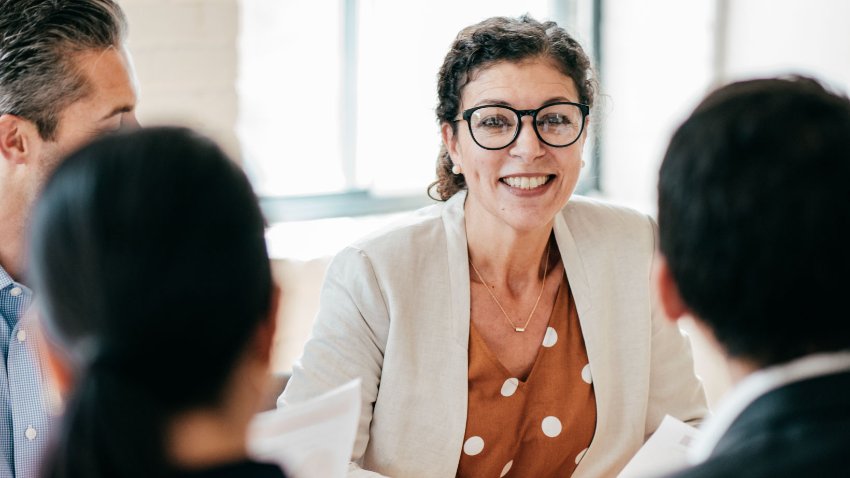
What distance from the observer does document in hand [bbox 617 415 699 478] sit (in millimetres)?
1231

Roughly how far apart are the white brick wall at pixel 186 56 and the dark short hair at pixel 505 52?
80 cm

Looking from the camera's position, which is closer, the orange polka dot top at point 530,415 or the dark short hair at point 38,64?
the dark short hair at point 38,64

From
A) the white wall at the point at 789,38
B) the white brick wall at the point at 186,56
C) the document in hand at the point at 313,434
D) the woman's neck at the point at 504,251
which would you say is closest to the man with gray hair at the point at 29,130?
the document in hand at the point at 313,434

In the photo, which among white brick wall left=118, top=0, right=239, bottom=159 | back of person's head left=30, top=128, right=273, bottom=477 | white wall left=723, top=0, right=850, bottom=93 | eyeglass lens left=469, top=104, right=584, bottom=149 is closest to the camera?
back of person's head left=30, top=128, right=273, bottom=477

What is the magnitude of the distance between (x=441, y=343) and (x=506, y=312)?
0.16 meters

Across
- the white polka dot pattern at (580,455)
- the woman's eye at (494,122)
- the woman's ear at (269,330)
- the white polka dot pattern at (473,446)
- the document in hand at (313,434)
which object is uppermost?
the woman's eye at (494,122)

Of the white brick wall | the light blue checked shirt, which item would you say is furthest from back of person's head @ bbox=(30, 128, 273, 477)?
the white brick wall

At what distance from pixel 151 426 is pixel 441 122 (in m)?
1.21

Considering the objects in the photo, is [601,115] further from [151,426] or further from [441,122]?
[151,426]

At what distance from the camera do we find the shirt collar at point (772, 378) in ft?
2.27

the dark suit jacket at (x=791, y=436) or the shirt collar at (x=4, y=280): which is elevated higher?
the dark suit jacket at (x=791, y=436)

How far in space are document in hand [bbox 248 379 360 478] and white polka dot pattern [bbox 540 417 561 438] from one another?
0.63 metres

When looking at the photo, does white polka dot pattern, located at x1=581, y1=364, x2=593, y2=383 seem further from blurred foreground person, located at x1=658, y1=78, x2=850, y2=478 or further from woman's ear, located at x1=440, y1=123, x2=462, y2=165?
blurred foreground person, located at x1=658, y1=78, x2=850, y2=478

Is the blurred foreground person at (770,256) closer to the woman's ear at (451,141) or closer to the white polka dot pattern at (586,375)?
the white polka dot pattern at (586,375)
